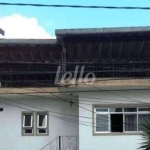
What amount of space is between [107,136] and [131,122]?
134 cm

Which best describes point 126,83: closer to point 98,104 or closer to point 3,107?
point 98,104

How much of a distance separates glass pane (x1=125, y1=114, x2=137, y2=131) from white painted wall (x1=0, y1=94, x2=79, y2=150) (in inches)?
101

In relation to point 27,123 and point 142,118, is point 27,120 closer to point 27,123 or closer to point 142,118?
point 27,123

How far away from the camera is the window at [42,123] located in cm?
2173

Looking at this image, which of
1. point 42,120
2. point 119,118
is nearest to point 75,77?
point 119,118

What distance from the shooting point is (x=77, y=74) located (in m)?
20.8

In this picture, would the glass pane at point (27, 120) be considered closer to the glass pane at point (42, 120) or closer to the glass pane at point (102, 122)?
the glass pane at point (42, 120)

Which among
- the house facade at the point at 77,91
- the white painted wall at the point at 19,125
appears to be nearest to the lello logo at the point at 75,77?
the house facade at the point at 77,91

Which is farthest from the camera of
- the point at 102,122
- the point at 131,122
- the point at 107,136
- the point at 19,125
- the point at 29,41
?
the point at 19,125

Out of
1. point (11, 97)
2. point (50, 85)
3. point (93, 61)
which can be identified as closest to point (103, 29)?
point (93, 61)

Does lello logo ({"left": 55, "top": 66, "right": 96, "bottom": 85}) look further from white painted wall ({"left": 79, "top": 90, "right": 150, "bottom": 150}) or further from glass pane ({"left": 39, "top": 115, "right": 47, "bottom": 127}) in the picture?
glass pane ({"left": 39, "top": 115, "right": 47, "bottom": 127})

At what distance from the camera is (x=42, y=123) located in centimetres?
2189

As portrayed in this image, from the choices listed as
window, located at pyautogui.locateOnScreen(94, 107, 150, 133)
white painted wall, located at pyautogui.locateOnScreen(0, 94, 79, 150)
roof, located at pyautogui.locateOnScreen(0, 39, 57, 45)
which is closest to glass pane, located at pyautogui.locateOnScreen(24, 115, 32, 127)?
white painted wall, located at pyautogui.locateOnScreen(0, 94, 79, 150)

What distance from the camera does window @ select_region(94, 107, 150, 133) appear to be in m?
20.3
